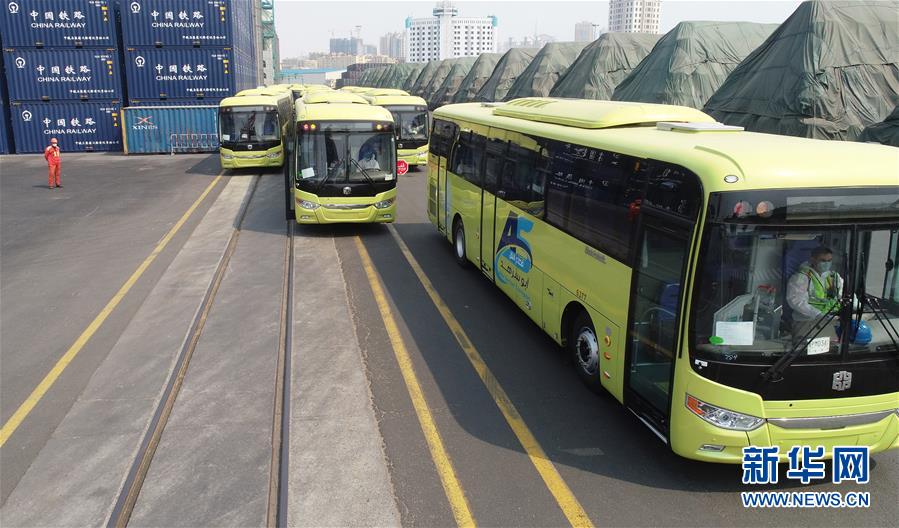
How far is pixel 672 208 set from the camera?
5.46 metres

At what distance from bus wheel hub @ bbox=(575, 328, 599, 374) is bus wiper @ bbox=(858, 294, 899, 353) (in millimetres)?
2464

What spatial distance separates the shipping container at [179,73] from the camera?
30781 millimetres

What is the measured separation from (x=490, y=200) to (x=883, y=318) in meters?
6.13

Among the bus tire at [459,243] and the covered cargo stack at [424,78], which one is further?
the covered cargo stack at [424,78]

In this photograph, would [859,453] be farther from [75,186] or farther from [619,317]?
[75,186]

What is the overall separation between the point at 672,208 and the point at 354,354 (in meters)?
4.27

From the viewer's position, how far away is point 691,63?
2719 centimetres

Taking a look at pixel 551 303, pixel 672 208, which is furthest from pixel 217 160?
pixel 672 208

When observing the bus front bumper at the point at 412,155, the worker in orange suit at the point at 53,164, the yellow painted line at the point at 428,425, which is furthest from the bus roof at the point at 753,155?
the worker in orange suit at the point at 53,164

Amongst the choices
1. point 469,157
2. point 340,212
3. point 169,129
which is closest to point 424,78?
point 169,129

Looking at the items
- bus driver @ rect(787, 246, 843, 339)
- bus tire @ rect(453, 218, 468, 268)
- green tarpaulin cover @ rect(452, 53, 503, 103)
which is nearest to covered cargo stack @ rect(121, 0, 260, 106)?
bus tire @ rect(453, 218, 468, 268)

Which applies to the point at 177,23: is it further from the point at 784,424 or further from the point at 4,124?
the point at 784,424

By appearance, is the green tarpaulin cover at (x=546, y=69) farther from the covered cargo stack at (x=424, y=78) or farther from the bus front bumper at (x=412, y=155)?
the covered cargo stack at (x=424, y=78)

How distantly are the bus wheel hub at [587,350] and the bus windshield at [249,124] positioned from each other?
761 inches
